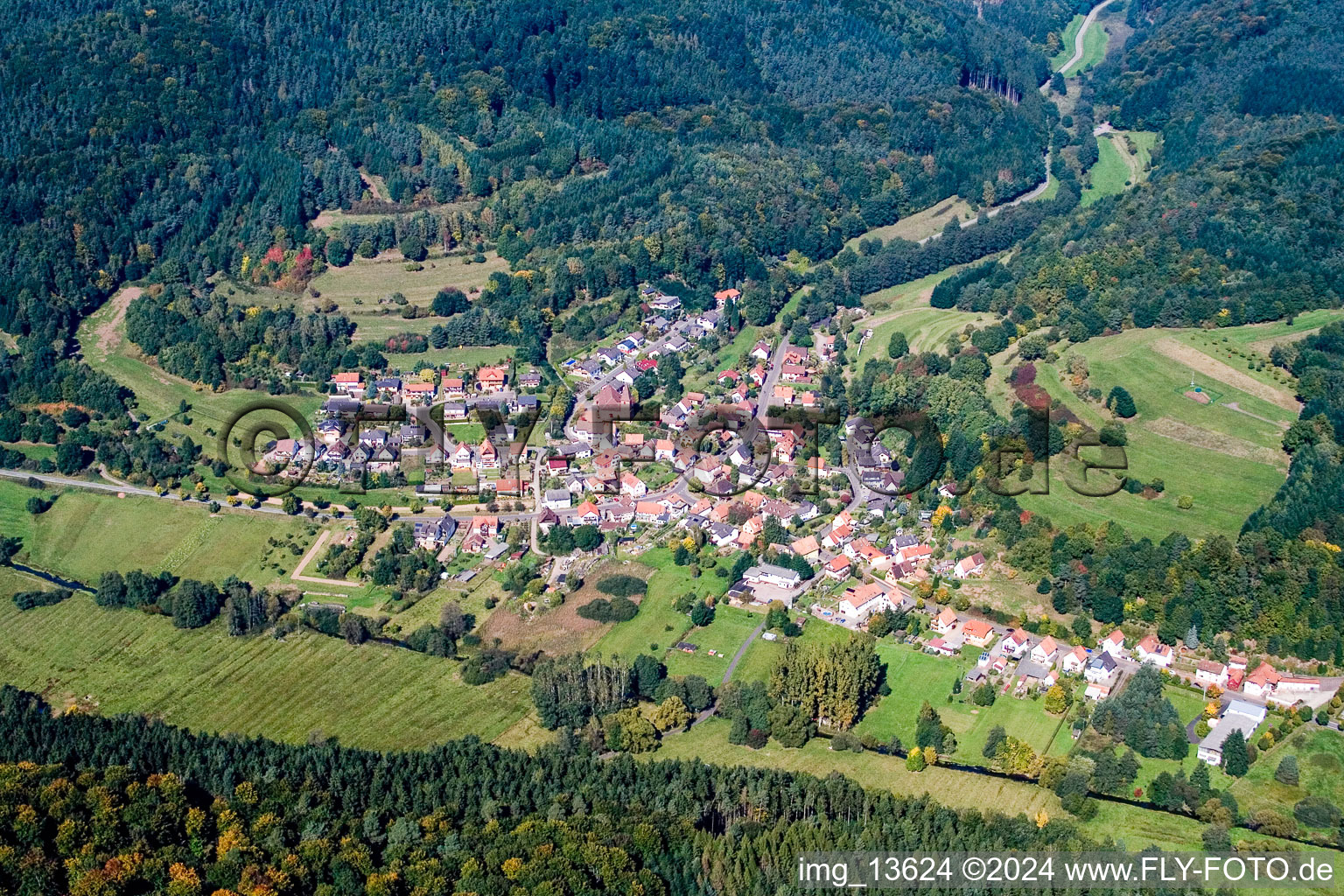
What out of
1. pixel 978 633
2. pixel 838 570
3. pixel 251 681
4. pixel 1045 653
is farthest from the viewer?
pixel 838 570

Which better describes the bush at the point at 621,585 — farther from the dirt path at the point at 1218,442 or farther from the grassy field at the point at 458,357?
the dirt path at the point at 1218,442

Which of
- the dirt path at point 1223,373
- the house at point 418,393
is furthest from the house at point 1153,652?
the house at point 418,393

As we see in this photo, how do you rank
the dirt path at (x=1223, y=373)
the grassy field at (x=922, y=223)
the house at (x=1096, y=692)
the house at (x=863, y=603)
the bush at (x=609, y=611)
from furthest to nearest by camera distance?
the grassy field at (x=922, y=223) → the dirt path at (x=1223, y=373) → the bush at (x=609, y=611) → the house at (x=863, y=603) → the house at (x=1096, y=692)

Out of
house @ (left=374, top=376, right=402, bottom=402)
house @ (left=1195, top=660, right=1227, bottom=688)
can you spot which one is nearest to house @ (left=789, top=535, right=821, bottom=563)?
house @ (left=1195, top=660, right=1227, bottom=688)

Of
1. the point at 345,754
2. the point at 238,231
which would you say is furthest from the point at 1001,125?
the point at 345,754

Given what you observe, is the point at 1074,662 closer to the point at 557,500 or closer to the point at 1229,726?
the point at 1229,726

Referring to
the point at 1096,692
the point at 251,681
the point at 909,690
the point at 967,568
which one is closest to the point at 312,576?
the point at 251,681
